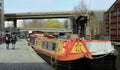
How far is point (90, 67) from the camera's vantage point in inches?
877

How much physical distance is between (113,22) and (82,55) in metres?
8.35

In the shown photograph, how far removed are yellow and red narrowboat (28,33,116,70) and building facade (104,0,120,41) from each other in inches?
159

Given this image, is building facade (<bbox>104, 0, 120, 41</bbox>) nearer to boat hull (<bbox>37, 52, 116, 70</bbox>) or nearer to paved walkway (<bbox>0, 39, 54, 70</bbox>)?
boat hull (<bbox>37, 52, 116, 70</bbox>)

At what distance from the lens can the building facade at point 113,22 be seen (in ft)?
89.9

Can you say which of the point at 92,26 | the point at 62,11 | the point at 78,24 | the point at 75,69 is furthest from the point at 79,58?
the point at 62,11

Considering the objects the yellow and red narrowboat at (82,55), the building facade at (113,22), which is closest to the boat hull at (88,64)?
the yellow and red narrowboat at (82,55)

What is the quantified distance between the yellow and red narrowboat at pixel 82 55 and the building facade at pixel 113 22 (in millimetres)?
4028

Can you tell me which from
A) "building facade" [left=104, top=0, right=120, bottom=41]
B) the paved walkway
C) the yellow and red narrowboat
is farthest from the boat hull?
"building facade" [left=104, top=0, right=120, bottom=41]

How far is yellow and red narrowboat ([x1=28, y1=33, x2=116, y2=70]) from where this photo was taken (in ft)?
69.9

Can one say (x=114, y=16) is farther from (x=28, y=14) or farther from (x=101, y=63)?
(x=28, y=14)

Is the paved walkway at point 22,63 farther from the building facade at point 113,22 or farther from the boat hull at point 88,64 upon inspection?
the building facade at point 113,22

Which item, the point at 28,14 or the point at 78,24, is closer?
the point at 78,24

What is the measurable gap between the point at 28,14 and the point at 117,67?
107m

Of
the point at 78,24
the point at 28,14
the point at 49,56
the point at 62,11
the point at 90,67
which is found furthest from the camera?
the point at 28,14
